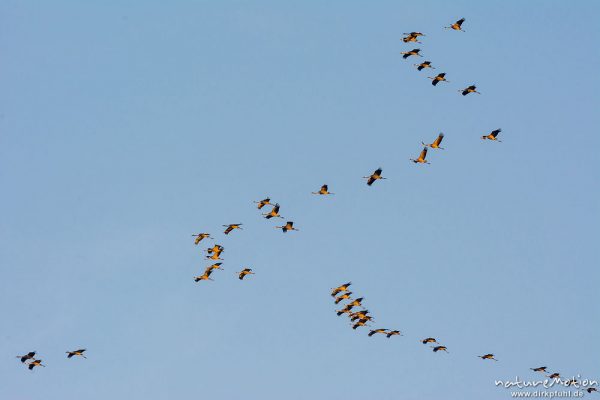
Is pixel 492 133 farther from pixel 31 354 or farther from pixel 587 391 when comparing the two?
pixel 31 354

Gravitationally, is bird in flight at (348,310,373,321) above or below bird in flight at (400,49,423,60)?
below

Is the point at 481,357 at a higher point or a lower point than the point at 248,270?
lower

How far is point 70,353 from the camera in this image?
150 m

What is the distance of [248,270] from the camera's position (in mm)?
153000

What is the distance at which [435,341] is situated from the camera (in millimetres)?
149875

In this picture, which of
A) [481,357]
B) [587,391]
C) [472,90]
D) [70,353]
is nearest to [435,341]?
[481,357]

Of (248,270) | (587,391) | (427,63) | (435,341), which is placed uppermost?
(427,63)

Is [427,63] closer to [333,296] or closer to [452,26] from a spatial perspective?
[452,26]

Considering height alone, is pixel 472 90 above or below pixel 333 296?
above

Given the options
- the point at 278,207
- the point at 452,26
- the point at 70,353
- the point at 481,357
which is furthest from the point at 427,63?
the point at 70,353

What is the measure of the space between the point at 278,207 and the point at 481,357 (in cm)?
2513

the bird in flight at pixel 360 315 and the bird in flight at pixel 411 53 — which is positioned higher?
the bird in flight at pixel 411 53

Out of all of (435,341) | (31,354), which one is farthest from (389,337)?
(31,354)

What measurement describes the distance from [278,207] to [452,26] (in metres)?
24.8
